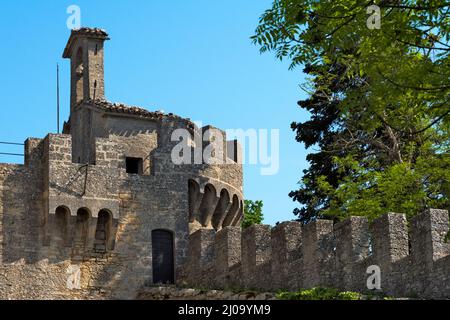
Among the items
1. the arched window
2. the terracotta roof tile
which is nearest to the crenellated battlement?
the arched window

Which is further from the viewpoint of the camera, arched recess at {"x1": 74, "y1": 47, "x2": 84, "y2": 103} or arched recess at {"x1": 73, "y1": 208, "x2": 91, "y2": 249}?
arched recess at {"x1": 74, "y1": 47, "x2": 84, "y2": 103}

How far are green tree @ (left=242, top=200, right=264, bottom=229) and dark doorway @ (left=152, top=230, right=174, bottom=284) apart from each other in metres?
11.9

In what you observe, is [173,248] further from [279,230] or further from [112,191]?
[279,230]

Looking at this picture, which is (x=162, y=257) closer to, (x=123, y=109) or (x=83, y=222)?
(x=83, y=222)

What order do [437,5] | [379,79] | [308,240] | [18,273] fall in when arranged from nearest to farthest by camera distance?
[437,5], [379,79], [308,240], [18,273]

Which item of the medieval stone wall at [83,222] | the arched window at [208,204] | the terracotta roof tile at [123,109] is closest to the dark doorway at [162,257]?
the medieval stone wall at [83,222]

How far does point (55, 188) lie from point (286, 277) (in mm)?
7327

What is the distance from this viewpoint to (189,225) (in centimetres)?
3544

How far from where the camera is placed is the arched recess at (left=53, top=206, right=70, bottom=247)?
33406 mm

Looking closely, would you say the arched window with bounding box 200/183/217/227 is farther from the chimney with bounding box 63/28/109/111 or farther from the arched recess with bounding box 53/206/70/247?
the chimney with bounding box 63/28/109/111

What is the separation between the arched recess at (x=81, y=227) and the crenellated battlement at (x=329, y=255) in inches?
119

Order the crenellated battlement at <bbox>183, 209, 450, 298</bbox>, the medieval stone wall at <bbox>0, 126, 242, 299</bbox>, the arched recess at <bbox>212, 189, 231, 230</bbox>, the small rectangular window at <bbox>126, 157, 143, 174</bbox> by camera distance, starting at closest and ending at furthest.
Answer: the crenellated battlement at <bbox>183, 209, 450, 298</bbox> → the medieval stone wall at <bbox>0, 126, 242, 299</bbox> → the small rectangular window at <bbox>126, 157, 143, 174</bbox> → the arched recess at <bbox>212, 189, 231, 230</bbox>

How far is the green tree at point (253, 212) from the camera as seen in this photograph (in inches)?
1847
